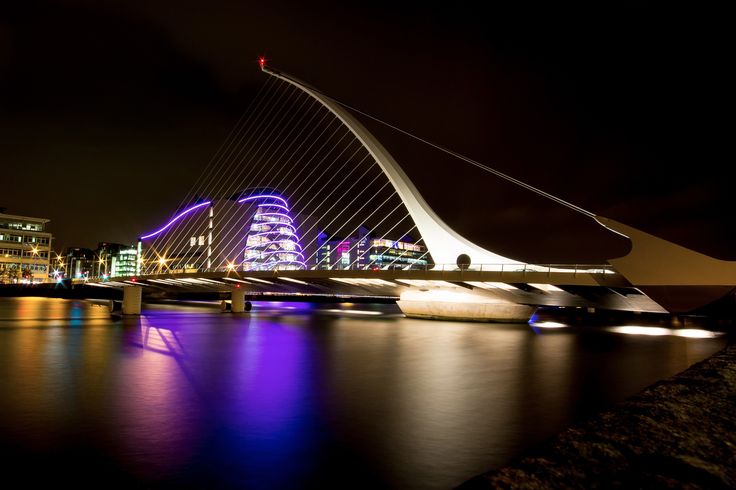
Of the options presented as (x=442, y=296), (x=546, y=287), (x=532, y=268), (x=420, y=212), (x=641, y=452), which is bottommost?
(x=641, y=452)

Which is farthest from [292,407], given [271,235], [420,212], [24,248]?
[24,248]

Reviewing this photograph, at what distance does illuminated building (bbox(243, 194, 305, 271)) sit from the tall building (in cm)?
3813

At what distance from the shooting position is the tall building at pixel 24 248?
3984 inches

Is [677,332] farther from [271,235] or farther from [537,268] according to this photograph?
[271,235]

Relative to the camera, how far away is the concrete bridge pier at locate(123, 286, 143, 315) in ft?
155

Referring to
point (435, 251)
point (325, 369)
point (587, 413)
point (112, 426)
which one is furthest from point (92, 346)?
point (435, 251)

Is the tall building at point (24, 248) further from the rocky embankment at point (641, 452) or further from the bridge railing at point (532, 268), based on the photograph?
the rocky embankment at point (641, 452)

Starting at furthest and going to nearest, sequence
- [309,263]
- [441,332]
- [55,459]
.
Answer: [309,263], [441,332], [55,459]

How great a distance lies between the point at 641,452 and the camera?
5.60m

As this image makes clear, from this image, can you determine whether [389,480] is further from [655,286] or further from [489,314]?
[489,314]

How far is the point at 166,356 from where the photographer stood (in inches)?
722

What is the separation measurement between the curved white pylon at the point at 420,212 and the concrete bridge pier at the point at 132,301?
2257cm

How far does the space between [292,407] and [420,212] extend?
27.1m

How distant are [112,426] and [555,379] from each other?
997 cm
